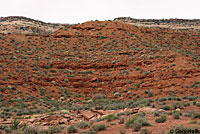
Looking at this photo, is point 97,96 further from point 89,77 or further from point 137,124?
point 137,124

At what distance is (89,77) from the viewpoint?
97.1 ft

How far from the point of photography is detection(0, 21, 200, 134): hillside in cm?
1833

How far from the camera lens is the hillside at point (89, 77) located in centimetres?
1833

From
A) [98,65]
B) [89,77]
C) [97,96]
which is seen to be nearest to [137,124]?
[97,96]

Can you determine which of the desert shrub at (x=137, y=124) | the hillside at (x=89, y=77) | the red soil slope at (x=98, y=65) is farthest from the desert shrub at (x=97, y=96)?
the desert shrub at (x=137, y=124)

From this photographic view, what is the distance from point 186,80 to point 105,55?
12643 mm

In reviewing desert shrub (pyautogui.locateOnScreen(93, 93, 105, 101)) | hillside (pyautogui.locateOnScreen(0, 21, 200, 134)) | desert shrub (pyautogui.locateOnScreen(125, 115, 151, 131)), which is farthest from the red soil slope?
desert shrub (pyautogui.locateOnScreen(125, 115, 151, 131))

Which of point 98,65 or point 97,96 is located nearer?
point 97,96

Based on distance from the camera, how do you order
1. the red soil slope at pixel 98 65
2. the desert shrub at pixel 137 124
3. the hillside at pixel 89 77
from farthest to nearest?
the red soil slope at pixel 98 65
the hillside at pixel 89 77
the desert shrub at pixel 137 124

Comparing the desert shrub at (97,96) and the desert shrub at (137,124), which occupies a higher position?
the desert shrub at (137,124)

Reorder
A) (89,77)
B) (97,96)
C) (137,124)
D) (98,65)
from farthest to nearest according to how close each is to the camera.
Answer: (98,65) → (89,77) → (97,96) → (137,124)

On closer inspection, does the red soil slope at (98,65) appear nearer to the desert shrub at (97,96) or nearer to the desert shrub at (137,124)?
the desert shrub at (97,96)

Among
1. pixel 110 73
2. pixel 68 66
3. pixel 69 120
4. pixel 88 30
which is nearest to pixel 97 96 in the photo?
pixel 110 73

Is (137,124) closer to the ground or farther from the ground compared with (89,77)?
farther from the ground
